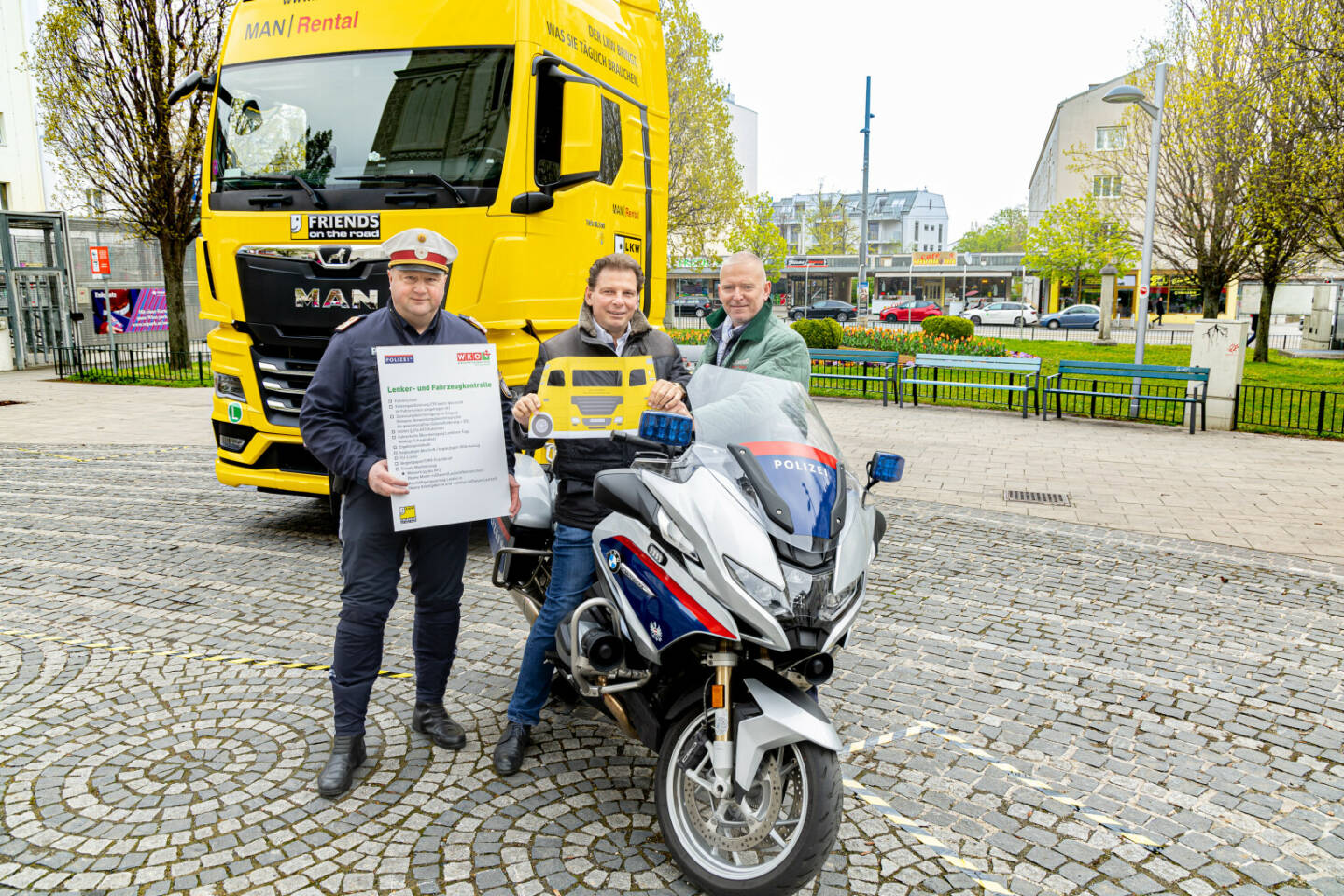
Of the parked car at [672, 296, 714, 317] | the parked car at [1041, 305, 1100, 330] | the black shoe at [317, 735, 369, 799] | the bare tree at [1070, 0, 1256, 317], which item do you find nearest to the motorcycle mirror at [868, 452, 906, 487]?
the black shoe at [317, 735, 369, 799]

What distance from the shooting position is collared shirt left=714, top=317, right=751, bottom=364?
14.1 ft

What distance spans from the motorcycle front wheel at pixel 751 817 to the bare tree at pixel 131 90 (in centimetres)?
1770

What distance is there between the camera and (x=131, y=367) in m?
18.4

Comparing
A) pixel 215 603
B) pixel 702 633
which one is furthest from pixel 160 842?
pixel 215 603

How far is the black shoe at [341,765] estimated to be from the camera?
3.37 meters

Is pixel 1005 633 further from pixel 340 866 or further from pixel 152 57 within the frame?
pixel 152 57

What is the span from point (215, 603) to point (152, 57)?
15756 mm

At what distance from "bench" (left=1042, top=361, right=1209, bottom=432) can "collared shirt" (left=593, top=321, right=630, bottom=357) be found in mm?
10600

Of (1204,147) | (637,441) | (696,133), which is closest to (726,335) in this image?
(637,441)

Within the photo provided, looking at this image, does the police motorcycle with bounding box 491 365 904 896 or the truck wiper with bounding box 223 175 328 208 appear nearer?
the police motorcycle with bounding box 491 365 904 896

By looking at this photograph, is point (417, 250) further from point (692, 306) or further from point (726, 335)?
point (692, 306)

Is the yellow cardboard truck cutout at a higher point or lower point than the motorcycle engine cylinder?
higher

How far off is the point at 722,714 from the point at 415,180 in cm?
438

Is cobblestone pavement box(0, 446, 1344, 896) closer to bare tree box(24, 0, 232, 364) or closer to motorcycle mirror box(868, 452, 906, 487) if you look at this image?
motorcycle mirror box(868, 452, 906, 487)
